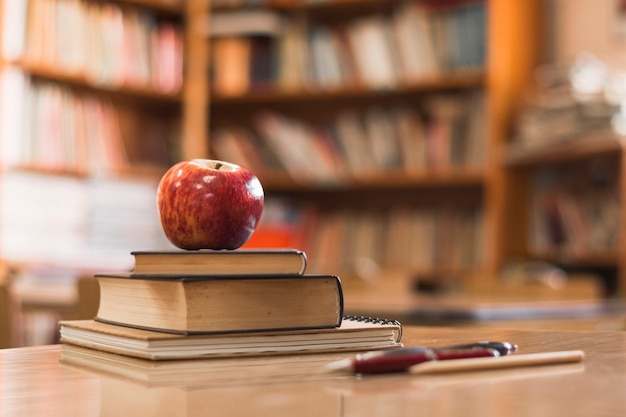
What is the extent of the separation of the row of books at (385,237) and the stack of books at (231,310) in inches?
135

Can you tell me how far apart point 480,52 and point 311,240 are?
1.30 metres

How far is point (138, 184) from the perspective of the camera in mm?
4582

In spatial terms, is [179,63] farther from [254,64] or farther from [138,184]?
[138,184]

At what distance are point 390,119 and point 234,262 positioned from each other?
12.7 feet

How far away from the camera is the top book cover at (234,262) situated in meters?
0.79

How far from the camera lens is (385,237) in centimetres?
465

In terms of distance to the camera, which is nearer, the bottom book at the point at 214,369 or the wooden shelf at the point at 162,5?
the bottom book at the point at 214,369

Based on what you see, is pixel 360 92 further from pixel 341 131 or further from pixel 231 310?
pixel 231 310

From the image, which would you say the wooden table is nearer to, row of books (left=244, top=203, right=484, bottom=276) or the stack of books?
the stack of books

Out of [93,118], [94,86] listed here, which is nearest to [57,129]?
[93,118]

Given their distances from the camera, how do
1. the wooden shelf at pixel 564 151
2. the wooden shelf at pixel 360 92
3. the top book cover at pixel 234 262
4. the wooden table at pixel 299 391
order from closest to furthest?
the wooden table at pixel 299 391 → the top book cover at pixel 234 262 → the wooden shelf at pixel 564 151 → the wooden shelf at pixel 360 92

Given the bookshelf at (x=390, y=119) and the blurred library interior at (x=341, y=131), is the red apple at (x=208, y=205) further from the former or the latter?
the bookshelf at (x=390, y=119)

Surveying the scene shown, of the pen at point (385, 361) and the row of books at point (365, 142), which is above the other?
the row of books at point (365, 142)

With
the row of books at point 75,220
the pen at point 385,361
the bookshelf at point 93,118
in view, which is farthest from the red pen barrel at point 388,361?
the bookshelf at point 93,118
